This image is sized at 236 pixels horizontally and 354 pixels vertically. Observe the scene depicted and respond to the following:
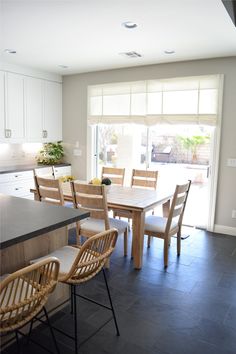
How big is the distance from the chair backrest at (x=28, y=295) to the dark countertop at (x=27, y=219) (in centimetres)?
23

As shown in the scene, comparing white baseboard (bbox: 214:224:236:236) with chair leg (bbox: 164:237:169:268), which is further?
white baseboard (bbox: 214:224:236:236)

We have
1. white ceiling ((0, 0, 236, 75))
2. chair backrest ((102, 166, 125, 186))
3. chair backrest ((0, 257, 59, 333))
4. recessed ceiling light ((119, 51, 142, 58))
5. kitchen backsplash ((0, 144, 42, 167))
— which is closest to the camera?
chair backrest ((0, 257, 59, 333))

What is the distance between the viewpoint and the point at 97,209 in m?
3.16

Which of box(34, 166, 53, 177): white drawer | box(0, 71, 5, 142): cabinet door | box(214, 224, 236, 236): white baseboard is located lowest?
box(214, 224, 236, 236): white baseboard

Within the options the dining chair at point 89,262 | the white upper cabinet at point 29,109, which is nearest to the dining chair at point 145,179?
the white upper cabinet at point 29,109

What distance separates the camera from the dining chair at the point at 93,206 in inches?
121

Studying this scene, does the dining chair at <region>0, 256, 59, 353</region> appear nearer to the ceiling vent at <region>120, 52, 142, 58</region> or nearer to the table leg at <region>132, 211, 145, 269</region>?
the table leg at <region>132, 211, 145, 269</region>

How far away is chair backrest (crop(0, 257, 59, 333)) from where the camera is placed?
1387 mm

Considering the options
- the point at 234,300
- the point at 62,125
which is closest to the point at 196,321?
the point at 234,300

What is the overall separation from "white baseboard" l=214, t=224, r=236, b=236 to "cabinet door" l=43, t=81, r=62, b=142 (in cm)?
343

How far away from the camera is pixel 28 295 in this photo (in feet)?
5.15

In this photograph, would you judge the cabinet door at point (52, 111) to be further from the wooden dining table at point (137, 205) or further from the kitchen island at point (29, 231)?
the kitchen island at point (29, 231)

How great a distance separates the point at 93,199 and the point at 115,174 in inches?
62.6

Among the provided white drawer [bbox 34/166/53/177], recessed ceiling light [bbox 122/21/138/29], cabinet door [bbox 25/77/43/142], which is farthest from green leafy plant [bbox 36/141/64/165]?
recessed ceiling light [bbox 122/21/138/29]
